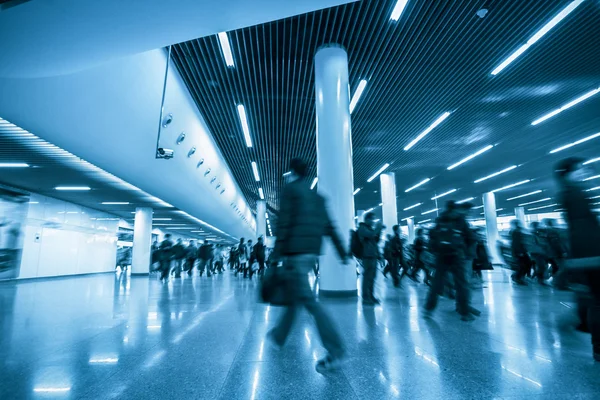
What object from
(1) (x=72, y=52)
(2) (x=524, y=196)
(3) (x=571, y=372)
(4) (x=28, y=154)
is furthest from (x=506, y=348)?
(2) (x=524, y=196)

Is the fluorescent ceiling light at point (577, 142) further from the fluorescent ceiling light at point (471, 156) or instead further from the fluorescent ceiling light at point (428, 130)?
the fluorescent ceiling light at point (428, 130)

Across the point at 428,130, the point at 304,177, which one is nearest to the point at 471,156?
the point at 428,130

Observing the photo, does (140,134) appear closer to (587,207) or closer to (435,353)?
(435,353)

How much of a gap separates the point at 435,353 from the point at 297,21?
730 centimetres

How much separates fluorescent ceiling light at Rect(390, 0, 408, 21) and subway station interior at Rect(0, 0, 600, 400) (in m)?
0.05

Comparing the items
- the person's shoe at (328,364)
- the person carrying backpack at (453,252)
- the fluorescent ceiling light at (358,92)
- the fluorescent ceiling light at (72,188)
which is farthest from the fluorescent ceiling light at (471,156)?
the fluorescent ceiling light at (72,188)

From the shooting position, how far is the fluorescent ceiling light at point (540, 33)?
708cm

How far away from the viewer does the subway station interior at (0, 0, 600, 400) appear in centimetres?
276

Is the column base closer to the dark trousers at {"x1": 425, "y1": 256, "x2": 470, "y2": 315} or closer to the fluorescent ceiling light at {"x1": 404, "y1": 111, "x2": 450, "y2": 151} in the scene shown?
the dark trousers at {"x1": 425, "y1": 256, "x2": 470, "y2": 315}

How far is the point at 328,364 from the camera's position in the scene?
282 centimetres

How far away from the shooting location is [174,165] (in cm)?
1167

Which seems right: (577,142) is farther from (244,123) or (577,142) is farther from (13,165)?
(13,165)

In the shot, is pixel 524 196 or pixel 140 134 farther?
pixel 524 196

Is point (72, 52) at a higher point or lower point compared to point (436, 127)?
lower
